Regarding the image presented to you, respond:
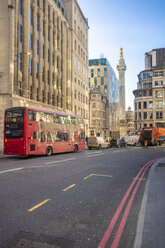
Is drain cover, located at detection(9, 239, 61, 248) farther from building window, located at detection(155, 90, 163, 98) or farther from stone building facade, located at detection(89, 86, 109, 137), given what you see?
building window, located at detection(155, 90, 163, 98)

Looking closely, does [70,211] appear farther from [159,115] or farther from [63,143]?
[159,115]

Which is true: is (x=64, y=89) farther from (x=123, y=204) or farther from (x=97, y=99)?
(x=123, y=204)

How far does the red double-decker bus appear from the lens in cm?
1681

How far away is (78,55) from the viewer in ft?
171

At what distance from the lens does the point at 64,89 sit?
1681 inches

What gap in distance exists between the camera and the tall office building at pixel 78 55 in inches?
1880

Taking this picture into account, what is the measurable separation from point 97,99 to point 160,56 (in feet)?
133

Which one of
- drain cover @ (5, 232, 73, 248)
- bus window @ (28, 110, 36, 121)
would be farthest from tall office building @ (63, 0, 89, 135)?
drain cover @ (5, 232, 73, 248)

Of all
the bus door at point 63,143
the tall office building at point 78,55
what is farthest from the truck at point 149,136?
the bus door at point 63,143

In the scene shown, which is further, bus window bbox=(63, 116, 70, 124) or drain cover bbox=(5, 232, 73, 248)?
bus window bbox=(63, 116, 70, 124)

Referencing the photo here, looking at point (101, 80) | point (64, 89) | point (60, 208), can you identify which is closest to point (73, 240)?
point (60, 208)

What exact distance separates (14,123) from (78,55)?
1545 inches

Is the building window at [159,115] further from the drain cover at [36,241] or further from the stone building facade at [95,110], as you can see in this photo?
the drain cover at [36,241]

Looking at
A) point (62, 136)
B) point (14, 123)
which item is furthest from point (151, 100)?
point (14, 123)
